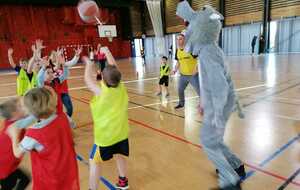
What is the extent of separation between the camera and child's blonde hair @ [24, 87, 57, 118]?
162 cm

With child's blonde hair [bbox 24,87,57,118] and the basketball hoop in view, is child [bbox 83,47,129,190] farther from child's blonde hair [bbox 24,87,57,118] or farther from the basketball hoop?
the basketball hoop


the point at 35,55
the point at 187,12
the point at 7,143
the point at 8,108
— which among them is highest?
the point at 187,12

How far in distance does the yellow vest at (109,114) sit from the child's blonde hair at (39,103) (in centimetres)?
57

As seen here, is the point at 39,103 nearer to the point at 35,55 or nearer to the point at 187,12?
the point at 187,12

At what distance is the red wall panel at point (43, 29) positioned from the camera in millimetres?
23352

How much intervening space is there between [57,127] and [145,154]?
6.48 ft

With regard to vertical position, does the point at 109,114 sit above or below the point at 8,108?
below

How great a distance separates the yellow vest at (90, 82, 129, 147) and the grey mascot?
0.81 m

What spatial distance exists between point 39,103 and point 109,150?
0.90 m

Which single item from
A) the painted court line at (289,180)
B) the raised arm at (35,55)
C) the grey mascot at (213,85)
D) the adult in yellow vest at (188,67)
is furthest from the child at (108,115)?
the adult in yellow vest at (188,67)

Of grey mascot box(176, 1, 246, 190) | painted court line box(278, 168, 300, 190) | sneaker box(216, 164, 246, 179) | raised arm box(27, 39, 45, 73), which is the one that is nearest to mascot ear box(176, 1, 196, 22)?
grey mascot box(176, 1, 246, 190)

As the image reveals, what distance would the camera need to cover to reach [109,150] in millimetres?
2305

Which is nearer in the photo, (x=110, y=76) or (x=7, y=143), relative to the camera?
(x=7, y=143)

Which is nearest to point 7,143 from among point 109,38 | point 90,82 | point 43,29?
point 90,82
